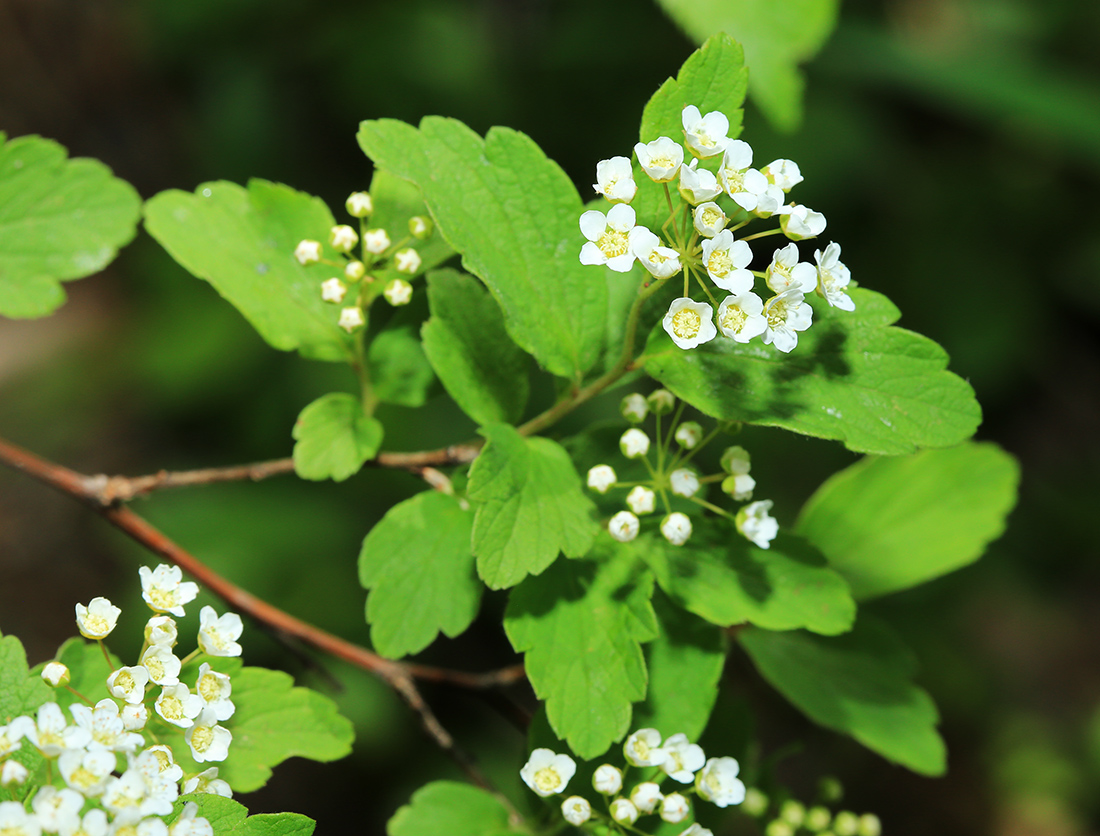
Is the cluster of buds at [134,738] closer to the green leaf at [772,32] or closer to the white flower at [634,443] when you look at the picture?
the white flower at [634,443]

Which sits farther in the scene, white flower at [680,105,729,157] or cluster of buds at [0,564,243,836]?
white flower at [680,105,729,157]

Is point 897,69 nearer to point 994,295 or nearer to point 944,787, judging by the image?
point 994,295

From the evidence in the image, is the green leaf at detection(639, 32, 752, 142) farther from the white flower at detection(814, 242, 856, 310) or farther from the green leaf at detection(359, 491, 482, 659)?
the green leaf at detection(359, 491, 482, 659)

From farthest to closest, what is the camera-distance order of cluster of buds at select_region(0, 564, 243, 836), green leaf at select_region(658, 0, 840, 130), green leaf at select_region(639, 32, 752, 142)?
green leaf at select_region(658, 0, 840, 130)
green leaf at select_region(639, 32, 752, 142)
cluster of buds at select_region(0, 564, 243, 836)

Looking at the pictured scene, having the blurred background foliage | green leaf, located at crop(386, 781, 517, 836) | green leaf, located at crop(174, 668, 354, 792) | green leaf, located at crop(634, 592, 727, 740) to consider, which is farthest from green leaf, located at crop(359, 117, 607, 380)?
the blurred background foliage

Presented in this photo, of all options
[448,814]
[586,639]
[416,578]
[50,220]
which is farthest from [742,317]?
[50,220]

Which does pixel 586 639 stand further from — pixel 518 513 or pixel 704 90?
pixel 704 90
